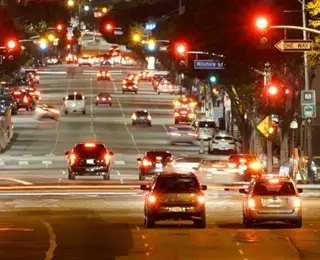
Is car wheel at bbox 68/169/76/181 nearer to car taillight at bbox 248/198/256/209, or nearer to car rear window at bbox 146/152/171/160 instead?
car rear window at bbox 146/152/171/160

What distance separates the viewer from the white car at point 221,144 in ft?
254

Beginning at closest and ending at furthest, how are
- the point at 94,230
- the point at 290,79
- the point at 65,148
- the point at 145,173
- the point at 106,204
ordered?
the point at 94,230, the point at 106,204, the point at 145,173, the point at 290,79, the point at 65,148

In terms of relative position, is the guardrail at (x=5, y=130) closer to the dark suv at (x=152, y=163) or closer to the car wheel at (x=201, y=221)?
the dark suv at (x=152, y=163)

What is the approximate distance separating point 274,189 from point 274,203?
451 millimetres

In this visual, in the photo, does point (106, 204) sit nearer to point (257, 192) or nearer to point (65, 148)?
point (257, 192)

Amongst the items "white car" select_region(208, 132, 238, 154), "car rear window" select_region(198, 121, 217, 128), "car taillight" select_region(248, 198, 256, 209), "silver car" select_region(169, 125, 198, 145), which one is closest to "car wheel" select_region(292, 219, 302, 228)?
"car taillight" select_region(248, 198, 256, 209)

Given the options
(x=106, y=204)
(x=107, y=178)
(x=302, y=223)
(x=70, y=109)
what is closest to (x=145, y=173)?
(x=107, y=178)

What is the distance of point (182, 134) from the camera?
3504 inches

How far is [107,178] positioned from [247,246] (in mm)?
27927

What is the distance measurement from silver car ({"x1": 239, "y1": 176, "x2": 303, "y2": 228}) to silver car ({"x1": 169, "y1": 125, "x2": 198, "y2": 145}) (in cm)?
5077

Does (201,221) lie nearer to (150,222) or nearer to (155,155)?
(150,222)

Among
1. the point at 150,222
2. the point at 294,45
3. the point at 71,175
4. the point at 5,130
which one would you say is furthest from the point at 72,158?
the point at 5,130

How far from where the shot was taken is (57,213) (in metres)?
37.1

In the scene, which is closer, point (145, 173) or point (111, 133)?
point (145, 173)
